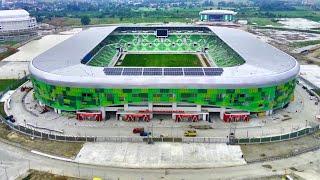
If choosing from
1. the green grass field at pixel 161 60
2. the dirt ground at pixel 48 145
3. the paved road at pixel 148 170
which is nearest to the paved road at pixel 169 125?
the dirt ground at pixel 48 145

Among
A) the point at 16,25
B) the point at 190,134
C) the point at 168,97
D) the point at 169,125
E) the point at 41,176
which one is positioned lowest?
the point at 41,176

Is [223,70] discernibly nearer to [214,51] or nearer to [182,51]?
[214,51]

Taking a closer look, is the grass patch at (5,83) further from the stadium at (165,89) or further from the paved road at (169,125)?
the paved road at (169,125)

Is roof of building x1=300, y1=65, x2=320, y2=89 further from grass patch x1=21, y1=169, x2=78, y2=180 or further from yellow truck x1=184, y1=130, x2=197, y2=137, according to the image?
grass patch x1=21, y1=169, x2=78, y2=180

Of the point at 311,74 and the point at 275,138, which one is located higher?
the point at 275,138

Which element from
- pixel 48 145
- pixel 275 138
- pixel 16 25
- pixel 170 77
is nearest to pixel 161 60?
pixel 170 77

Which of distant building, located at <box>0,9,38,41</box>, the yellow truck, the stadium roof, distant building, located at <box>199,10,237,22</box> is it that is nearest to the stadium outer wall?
the stadium roof

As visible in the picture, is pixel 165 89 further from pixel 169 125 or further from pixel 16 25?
pixel 16 25
